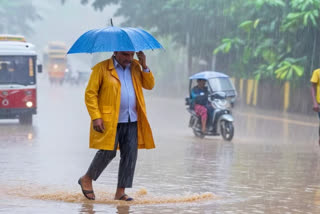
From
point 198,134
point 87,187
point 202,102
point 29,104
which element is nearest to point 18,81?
point 29,104

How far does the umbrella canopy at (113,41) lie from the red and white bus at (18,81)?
1333 cm

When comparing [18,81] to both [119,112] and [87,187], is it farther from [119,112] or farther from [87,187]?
[119,112]

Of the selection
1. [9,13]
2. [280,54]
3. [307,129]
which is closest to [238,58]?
[280,54]

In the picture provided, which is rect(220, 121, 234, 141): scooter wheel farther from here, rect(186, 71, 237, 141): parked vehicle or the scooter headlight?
the scooter headlight

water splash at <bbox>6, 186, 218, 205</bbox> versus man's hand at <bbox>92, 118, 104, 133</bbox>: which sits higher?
man's hand at <bbox>92, 118, 104, 133</bbox>

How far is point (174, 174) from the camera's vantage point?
37.8ft

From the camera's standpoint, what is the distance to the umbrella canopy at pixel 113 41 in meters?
8.52

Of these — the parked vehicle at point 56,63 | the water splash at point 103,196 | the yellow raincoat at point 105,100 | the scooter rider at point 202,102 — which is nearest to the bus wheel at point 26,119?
the scooter rider at point 202,102

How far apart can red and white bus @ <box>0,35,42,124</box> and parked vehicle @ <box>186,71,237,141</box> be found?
16.5 feet

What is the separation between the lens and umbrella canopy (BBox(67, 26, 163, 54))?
8.52m

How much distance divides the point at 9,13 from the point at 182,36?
142ft

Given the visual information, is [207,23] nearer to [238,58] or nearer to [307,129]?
[238,58]

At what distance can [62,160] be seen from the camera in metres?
13.2

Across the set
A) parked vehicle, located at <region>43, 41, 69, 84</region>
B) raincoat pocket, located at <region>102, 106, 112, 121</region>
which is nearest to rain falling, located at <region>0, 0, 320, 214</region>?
raincoat pocket, located at <region>102, 106, 112, 121</region>
